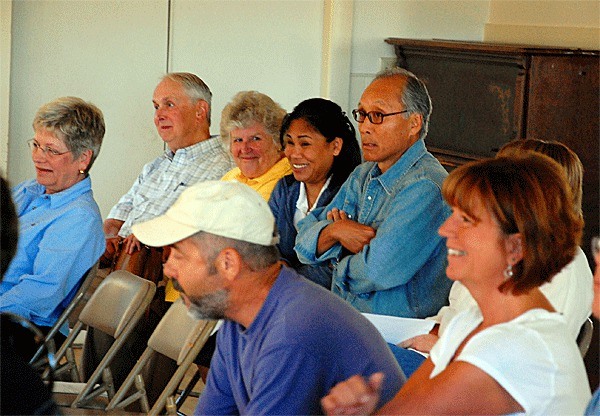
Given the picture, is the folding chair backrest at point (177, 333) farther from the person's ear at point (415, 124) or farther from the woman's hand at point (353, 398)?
the woman's hand at point (353, 398)

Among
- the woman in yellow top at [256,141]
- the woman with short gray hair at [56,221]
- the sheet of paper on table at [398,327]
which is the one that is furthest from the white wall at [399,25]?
the sheet of paper on table at [398,327]

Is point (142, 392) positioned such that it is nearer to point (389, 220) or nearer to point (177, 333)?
point (177, 333)

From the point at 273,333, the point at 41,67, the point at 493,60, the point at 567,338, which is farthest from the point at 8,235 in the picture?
the point at 41,67

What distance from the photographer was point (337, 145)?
4.03 metres

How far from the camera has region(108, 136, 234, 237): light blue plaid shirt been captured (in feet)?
16.0

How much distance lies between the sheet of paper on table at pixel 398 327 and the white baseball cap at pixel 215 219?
88 cm

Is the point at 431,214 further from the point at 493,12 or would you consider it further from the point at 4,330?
the point at 493,12

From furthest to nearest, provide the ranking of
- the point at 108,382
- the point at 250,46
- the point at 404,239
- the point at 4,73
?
the point at 250,46 → the point at 4,73 → the point at 108,382 → the point at 404,239

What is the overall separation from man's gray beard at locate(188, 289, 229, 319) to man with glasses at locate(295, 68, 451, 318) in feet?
3.61

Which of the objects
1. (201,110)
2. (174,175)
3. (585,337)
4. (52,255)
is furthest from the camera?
(201,110)

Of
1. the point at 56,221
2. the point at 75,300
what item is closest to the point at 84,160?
the point at 56,221

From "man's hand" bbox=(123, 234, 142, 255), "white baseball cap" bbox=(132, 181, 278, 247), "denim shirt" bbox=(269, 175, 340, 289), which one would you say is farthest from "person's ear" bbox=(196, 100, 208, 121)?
"white baseball cap" bbox=(132, 181, 278, 247)

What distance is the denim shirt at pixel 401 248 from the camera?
3.29 metres

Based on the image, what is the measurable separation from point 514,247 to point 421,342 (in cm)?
108
